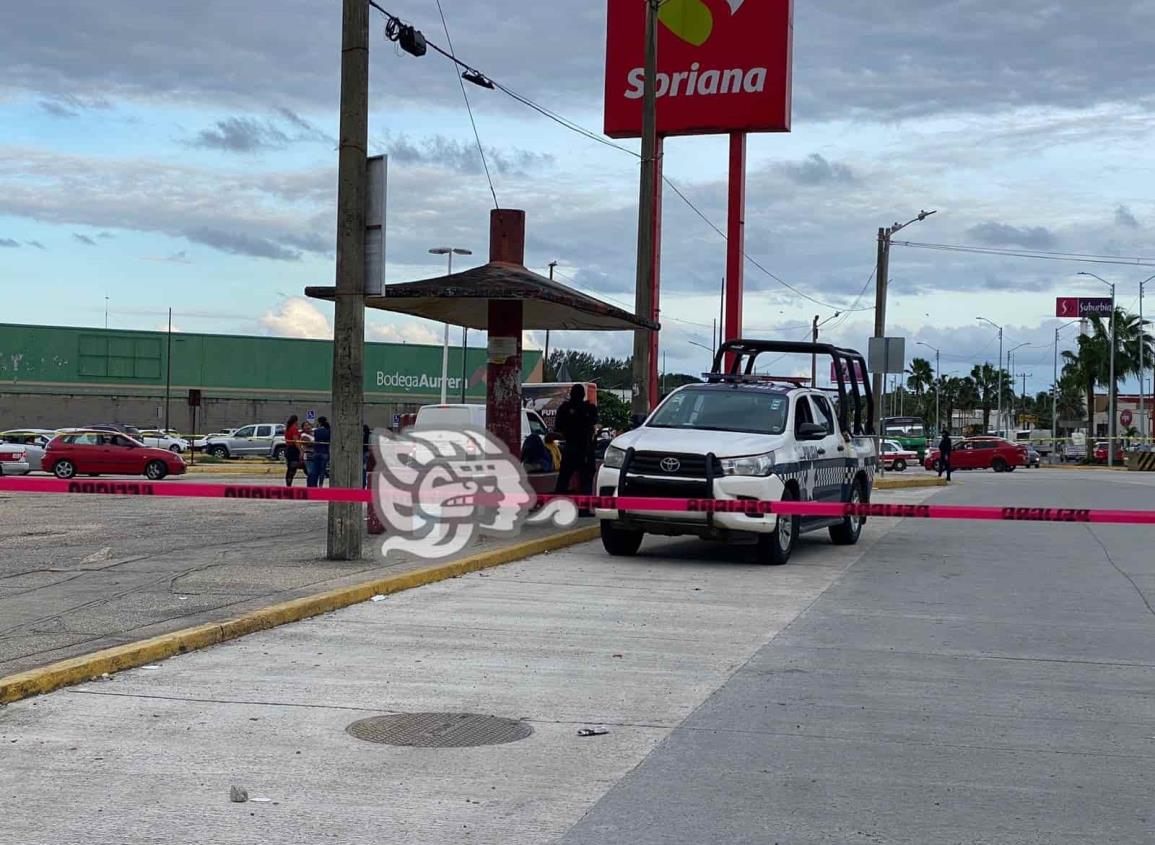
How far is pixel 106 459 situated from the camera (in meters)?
39.0

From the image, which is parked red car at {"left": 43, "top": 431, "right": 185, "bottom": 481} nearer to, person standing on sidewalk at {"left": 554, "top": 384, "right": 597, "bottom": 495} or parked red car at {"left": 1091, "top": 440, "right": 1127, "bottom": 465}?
person standing on sidewalk at {"left": 554, "top": 384, "right": 597, "bottom": 495}

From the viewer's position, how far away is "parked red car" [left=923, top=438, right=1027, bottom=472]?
190 feet

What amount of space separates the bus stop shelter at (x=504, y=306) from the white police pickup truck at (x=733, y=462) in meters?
2.18

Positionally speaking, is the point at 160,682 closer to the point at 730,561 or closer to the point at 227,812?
the point at 227,812

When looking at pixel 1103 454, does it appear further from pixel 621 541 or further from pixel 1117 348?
pixel 621 541

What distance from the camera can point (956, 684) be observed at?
8.76 meters

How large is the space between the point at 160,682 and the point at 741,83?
28.9 meters

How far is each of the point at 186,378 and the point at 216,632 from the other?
77.5 m

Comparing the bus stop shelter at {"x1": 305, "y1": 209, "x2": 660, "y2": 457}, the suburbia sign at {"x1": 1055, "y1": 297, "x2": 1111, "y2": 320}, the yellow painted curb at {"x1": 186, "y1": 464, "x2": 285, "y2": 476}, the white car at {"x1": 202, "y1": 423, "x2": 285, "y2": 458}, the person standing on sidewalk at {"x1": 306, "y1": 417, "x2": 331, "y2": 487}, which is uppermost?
the suburbia sign at {"x1": 1055, "y1": 297, "x2": 1111, "y2": 320}

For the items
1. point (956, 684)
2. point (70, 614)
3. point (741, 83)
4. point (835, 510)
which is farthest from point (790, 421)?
point (741, 83)

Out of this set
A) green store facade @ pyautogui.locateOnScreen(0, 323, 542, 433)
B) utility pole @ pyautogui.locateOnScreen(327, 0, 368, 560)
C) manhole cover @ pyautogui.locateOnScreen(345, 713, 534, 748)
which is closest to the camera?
manhole cover @ pyautogui.locateOnScreen(345, 713, 534, 748)

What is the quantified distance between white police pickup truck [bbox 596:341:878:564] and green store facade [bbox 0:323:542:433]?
6216cm

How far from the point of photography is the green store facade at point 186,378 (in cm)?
8081

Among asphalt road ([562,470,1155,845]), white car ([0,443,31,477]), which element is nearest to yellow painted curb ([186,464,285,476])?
white car ([0,443,31,477])
